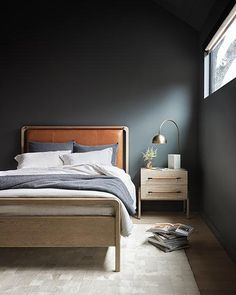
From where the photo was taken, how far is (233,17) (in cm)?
305

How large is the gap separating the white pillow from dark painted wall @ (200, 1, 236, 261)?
6.17 ft

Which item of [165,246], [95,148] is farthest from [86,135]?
[165,246]

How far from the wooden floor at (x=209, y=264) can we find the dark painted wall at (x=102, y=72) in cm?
132

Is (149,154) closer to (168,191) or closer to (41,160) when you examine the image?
(168,191)

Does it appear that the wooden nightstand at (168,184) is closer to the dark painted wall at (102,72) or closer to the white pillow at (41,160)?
the dark painted wall at (102,72)

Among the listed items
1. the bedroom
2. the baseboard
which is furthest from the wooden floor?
the bedroom

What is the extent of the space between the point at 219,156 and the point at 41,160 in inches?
88.0

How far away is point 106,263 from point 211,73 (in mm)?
2796

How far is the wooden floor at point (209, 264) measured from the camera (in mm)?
2303

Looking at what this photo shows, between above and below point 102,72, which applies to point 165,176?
below

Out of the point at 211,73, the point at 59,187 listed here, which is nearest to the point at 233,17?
the point at 211,73

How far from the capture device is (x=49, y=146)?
4.55 metres

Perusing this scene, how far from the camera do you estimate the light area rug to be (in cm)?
225

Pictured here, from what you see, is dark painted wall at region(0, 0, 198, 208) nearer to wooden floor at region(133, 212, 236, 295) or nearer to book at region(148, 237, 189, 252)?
wooden floor at region(133, 212, 236, 295)
